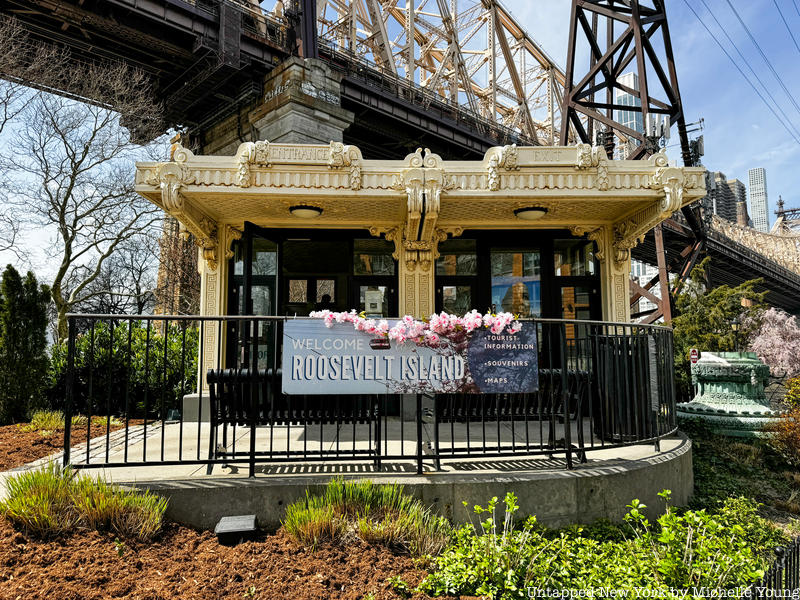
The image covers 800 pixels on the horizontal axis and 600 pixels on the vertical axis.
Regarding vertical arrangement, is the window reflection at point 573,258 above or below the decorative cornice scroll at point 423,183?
below

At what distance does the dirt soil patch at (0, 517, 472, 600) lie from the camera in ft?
10.4

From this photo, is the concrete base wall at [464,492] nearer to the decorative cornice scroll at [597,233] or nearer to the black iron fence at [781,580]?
the black iron fence at [781,580]

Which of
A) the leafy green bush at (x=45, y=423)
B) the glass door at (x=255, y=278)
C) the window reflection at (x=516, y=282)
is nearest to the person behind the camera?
the leafy green bush at (x=45, y=423)

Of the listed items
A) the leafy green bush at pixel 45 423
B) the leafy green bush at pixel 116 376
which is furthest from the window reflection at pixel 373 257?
the leafy green bush at pixel 45 423

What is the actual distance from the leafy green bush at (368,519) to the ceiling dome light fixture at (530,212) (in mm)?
5328

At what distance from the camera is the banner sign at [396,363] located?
4691 millimetres

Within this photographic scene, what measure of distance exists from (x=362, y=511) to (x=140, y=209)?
738 inches

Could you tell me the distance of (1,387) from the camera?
30.8 feet

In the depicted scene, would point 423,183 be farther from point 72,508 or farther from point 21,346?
point 21,346

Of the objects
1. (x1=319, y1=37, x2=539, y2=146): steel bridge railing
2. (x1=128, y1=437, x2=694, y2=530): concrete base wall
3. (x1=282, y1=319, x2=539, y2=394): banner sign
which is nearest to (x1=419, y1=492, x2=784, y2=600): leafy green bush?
(x1=128, y1=437, x2=694, y2=530): concrete base wall

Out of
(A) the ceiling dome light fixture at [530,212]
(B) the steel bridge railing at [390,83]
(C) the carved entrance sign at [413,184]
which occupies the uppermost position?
(B) the steel bridge railing at [390,83]

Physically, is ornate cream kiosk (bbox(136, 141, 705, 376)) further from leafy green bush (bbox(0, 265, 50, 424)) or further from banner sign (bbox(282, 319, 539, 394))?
leafy green bush (bbox(0, 265, 50, 424))

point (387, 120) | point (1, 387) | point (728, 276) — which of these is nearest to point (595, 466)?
point (1, 387)

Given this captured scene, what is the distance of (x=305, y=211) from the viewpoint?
7980 millimetres
